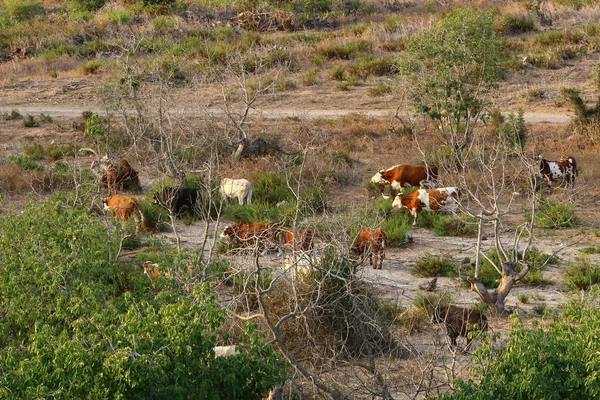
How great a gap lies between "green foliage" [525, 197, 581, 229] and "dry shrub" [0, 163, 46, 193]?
27.7ft

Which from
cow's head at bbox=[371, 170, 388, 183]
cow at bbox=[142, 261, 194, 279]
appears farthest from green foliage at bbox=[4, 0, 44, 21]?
cow at bbox=[142, 261, 194, 279]

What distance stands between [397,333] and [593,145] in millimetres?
9815

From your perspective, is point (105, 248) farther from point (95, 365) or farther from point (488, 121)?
point (488, 121)

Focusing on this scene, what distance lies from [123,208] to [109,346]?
727 cm

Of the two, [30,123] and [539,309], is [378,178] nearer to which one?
[539,309]

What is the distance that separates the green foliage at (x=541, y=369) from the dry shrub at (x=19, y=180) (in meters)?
10.9

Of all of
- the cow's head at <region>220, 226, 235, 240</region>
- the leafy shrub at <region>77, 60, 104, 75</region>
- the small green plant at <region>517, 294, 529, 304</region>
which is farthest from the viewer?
the leafy shrub at <region>77, 60, 104, 75</region>

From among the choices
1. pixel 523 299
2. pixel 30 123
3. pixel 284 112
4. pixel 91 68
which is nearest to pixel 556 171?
pixel 523 299

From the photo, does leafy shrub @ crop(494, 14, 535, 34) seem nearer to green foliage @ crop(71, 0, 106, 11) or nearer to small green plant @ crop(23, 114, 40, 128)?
small green plant @ crop(23, 114, 40, 128)

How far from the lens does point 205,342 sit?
675 centimetres

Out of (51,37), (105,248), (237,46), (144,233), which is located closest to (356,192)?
(144,233)

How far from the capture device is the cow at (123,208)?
1382cm

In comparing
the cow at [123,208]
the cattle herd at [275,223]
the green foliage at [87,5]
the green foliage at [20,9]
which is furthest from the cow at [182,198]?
the green foliage at [87,5]

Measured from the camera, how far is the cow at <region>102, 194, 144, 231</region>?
1382cm
